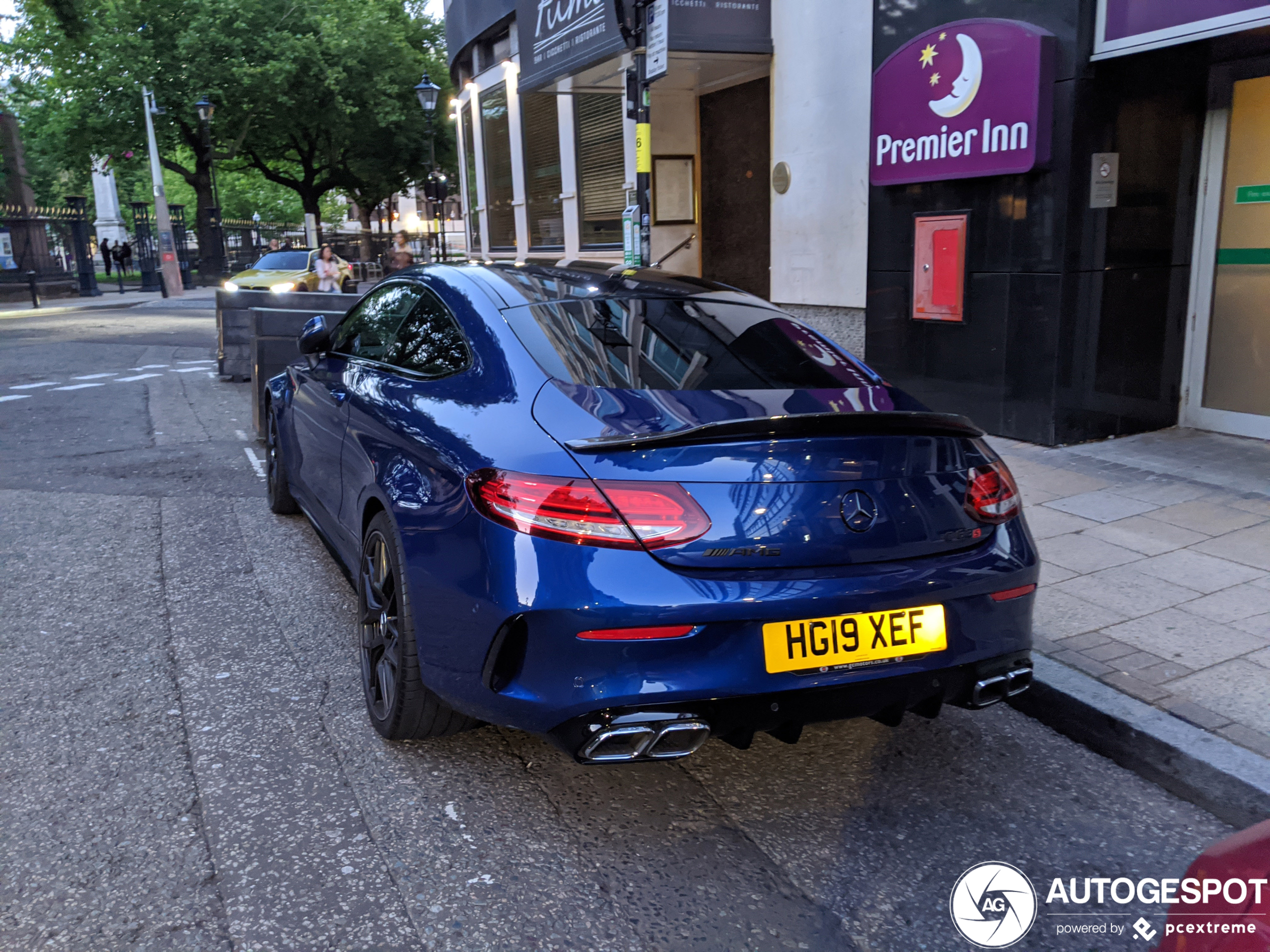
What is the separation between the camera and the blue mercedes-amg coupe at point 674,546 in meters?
2.72

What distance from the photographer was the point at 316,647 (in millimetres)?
4480

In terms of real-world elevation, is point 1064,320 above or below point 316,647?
above

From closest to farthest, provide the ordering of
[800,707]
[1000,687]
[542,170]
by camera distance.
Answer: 1. [800,707]
2. [1000,687]
3. [542,170]

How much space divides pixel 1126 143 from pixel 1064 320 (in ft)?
4.21

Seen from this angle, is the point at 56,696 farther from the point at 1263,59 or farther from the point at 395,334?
the point at 1263,59

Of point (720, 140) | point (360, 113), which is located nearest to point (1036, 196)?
point (720, 140)

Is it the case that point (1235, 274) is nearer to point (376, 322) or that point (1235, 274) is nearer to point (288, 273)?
point (376, 322)

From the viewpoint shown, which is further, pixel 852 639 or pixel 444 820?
pixel 444 820

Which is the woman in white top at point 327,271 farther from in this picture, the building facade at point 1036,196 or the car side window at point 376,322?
the car side window at point 376,322

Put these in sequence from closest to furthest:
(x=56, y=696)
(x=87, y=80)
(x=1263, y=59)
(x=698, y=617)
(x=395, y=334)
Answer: (x=698, y=617) < (x=56, y=696) < (x=395, y=334) < (x=1263, y=59) < (x=87, y=80)

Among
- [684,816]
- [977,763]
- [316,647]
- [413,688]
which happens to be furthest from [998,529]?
[316,647]

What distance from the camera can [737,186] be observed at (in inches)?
500

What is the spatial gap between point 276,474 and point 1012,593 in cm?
468

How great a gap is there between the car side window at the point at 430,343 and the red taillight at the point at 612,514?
0.89 meters
